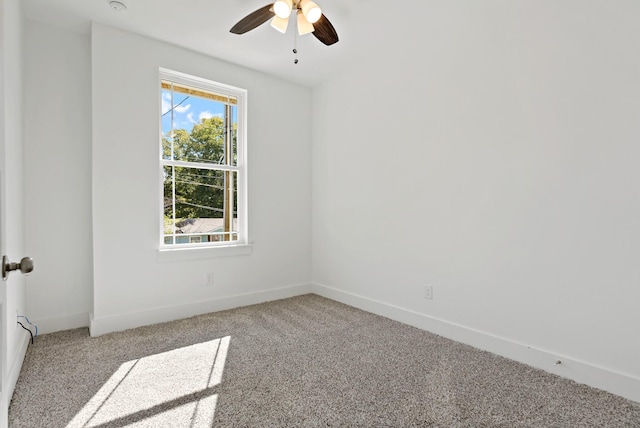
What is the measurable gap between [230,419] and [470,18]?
3005mm

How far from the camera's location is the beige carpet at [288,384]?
1.67 meters

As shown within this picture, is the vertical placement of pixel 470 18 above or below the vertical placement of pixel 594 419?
above

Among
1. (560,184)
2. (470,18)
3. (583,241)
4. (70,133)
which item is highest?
(470,18)

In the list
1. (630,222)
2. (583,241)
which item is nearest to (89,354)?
(583,241)

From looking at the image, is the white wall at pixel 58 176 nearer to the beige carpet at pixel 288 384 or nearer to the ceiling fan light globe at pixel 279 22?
the beige carpet at pixel 288 384

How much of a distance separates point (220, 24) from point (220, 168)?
1.30 metres

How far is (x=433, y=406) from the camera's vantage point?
1.77 metres

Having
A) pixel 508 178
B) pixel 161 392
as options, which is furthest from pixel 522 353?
pixel 161 392

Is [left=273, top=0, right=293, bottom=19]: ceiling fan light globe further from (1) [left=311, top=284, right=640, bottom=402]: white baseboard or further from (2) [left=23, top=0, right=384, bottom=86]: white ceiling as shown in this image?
(1) [left=311, top=284, right=640, bottom=402]: white baseboard

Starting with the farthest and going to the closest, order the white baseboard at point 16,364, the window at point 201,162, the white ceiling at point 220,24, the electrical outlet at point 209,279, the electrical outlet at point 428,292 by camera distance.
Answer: the electrical outlet at point 209,279 < the window at point 201,162 < the electrical outlet at point 428,292 < the white ceiling at point 220,24 < the white baseboard at point 16,364

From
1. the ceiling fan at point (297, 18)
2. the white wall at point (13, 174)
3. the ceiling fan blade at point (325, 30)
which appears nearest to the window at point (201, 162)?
the white wall at point (13, 174)

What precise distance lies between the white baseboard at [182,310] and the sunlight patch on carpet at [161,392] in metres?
0.69

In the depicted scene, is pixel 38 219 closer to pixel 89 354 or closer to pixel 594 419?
pixel 89 354

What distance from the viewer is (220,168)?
3.46m
